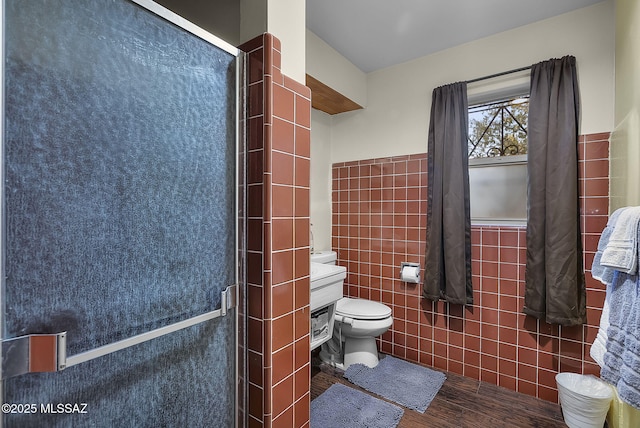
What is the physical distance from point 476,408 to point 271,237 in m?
1.77

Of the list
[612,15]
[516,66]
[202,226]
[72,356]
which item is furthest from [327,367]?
[612,15]

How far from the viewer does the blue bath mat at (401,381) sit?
6.20 ft

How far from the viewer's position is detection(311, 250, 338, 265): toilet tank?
2498 millimetres

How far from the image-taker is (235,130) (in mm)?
1119

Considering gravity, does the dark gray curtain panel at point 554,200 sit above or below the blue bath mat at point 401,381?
above

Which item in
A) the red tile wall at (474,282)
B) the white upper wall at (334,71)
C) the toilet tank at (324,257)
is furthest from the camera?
the toilet tank at (324,257)

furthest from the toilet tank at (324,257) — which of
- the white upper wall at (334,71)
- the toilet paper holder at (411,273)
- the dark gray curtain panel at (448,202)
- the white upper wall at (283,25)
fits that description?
the white upper wall at (283,25)

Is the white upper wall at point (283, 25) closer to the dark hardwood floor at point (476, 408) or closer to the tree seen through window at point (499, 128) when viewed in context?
the tree seen through window at point (499, 128)

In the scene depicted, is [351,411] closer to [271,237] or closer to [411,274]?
[411,274]

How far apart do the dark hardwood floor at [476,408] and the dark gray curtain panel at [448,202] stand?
591 millimetres

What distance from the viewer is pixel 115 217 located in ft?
2.55

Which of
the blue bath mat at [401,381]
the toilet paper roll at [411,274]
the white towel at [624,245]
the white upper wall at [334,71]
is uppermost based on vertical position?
the white upper wall at [334,71]

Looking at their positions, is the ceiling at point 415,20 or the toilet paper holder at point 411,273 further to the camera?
the toilet paper holder at point 411,273

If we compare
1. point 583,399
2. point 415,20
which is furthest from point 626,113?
point 583,399
